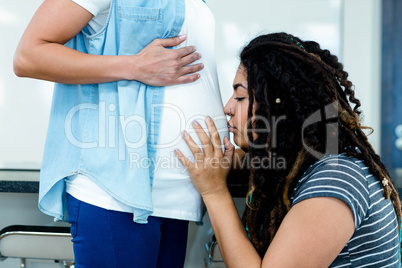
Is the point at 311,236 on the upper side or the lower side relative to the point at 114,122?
lower

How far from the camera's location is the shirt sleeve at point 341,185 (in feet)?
2.43

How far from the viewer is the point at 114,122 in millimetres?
825

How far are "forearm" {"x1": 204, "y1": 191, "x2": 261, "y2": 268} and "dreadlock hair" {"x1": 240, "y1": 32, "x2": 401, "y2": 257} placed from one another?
0.08 metres

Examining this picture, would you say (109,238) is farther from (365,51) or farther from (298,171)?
(365,51)

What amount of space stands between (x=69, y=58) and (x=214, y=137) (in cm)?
38

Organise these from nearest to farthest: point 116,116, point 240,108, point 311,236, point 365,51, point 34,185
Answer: point 311,236
point 116,116
point 240,108
point 34,185
point 365,51

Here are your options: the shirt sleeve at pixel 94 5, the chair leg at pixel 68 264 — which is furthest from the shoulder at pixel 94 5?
the chair leg at pixel 68 264

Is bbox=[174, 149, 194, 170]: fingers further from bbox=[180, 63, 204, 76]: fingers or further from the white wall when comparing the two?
the white wall

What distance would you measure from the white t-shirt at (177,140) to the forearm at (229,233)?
0.04 m

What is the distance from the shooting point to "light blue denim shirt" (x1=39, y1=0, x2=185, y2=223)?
2.58 feet

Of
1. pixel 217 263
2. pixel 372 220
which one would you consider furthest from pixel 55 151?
pixel 217 263

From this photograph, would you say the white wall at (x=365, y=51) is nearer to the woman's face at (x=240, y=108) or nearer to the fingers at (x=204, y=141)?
the woman's face at (x=240, y=108)

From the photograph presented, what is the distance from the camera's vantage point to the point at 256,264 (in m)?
0.82

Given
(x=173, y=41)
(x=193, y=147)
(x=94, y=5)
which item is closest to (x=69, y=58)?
(x=94, y=5)
